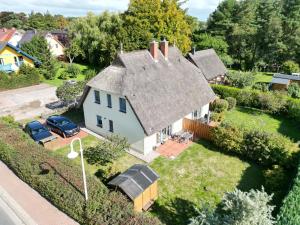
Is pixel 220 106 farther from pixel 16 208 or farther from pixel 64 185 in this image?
pixel 16 208

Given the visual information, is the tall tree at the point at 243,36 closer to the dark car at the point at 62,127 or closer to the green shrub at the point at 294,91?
the green shrub at the point at 294,91

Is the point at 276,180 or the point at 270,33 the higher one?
the point at 270,33

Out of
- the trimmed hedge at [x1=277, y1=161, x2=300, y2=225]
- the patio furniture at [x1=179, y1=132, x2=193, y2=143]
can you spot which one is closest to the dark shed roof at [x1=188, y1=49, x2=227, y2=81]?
the patio furniture at [x1=179, y1=132, x2=193, y2=143]

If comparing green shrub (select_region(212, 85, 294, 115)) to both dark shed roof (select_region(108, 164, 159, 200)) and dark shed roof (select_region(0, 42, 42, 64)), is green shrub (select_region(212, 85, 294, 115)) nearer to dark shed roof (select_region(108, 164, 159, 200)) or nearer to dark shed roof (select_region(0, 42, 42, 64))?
dark shed roof (select_region(108, 164, 159, 200))

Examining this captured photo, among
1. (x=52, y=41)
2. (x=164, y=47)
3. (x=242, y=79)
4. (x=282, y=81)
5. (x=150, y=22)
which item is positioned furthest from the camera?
(x=52, y=41)

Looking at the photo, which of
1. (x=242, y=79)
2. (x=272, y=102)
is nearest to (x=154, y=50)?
(x=272, y=102)

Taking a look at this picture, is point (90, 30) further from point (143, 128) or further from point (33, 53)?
point (143, 128)
